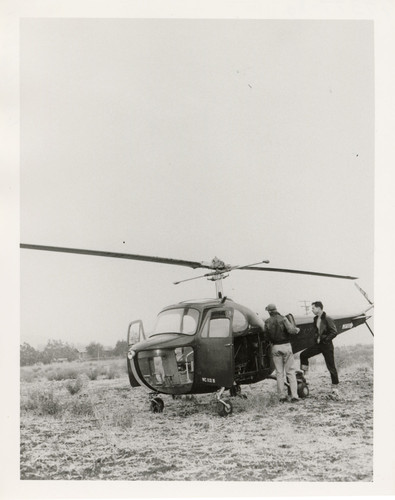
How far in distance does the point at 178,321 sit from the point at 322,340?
967 mm

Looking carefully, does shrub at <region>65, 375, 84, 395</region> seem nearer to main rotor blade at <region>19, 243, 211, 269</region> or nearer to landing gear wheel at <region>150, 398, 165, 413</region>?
landing gear wheel at <region>150, 398, 165, 413</region>

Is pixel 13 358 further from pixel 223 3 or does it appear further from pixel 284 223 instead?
pixel 223 3

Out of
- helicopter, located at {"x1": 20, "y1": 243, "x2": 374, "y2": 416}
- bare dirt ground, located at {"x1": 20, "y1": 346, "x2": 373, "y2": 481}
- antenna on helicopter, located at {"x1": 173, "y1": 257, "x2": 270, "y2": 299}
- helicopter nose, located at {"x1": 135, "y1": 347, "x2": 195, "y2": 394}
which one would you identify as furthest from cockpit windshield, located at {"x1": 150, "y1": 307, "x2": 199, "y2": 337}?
bare dirt ground, located at {"x1": 20, "y1": 346, "x2": 373, "y2": 481}

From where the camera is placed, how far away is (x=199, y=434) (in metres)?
4.00

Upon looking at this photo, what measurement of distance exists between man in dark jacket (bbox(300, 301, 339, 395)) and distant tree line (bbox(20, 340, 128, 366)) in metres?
1.19

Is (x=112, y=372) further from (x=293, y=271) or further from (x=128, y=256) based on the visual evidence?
(x=293, y=271)

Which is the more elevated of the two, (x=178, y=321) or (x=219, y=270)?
(x=219, y=270)

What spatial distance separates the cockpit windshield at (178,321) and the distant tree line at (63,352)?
0.87ft

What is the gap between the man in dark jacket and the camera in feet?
13.3

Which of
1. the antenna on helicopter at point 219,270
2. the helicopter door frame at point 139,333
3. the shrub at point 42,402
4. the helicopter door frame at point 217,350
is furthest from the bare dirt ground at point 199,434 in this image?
the antenna on helicopter at point 219,270

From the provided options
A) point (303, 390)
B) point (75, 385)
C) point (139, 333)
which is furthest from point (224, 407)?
point (75, 385)

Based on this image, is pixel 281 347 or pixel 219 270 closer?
pixel 219 270

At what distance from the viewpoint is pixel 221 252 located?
4.08 meters

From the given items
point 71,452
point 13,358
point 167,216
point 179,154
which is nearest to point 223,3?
point 179,154
